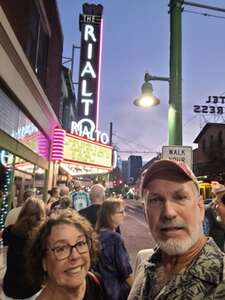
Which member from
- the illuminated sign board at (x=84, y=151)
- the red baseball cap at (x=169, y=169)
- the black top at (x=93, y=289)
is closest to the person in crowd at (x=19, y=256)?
the black top at (x=93, y=289)

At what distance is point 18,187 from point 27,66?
361cm

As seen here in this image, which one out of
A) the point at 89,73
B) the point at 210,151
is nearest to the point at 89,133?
the point at 89,73

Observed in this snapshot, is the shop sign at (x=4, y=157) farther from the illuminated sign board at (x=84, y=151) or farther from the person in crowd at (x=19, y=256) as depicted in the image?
the illuminated sign board at (x=84, y=151)

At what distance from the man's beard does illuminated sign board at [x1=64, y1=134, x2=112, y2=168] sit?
15.2 m

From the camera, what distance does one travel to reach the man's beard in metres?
1.64

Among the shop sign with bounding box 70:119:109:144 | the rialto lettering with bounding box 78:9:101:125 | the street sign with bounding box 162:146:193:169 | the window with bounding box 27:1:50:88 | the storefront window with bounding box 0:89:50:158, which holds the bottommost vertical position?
the street sign with bounding box 162:146:193:169

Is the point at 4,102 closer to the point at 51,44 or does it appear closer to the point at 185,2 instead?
the point at 185,2

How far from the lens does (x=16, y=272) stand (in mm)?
4055

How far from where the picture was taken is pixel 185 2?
6.83 meters

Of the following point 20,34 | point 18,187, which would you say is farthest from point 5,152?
point 20,34

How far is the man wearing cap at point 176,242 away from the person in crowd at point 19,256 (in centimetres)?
232

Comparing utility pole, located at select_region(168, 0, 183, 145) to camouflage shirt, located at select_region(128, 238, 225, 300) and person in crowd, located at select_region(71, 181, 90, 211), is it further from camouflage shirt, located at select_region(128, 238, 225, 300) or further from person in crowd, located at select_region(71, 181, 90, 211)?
camouflage shirt, located at select_region(128, 238, 225, 300)

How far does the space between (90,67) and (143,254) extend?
2166 cm

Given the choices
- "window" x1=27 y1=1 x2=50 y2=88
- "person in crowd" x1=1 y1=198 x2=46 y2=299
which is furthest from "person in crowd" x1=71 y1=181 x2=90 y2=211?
"person in crowd" x1=1 y1=198 x2=46 y2=299
